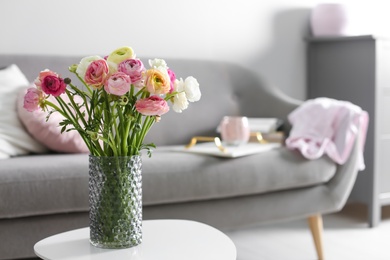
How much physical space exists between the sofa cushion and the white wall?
31.7 inches

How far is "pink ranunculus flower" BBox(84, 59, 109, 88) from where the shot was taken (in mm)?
1293

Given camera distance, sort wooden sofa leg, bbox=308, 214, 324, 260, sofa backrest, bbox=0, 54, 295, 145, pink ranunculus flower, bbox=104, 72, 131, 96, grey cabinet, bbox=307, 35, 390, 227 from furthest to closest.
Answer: grey cabinet, bbox=307, 35, 390, 227 → sofa backrest, bbox=0, 54, 295, 145 → wooden sofa leg, bbox=308, 214, 324, 260 → pink ranunculus flower, bbox=104, 72, 131, 96

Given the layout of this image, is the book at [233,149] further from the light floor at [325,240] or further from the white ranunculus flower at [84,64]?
the white ranunculus flower at [84,64]

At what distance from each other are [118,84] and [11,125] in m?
1.10

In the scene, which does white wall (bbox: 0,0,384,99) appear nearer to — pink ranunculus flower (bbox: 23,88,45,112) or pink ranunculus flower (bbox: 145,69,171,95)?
pink ranunculus flower (bbox: 23,88,45,112)

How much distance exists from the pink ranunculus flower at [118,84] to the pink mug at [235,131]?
1248 millimetres

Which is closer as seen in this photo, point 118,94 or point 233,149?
point 118,94

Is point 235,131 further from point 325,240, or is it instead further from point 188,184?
point 325,240

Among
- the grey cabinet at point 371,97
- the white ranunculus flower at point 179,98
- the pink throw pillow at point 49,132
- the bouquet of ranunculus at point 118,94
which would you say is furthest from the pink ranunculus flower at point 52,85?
the grey cabinet at point 371,97

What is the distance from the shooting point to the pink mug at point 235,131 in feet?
8.19

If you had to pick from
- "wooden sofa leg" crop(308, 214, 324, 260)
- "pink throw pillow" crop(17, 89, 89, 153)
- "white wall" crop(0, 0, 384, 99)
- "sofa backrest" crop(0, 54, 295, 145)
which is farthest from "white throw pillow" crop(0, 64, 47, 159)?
"wooden sofa leg" crop(308, 214, 324, 260)

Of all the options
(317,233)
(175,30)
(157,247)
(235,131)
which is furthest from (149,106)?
(175,30)

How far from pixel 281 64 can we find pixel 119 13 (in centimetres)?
103

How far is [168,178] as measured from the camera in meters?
2.06
